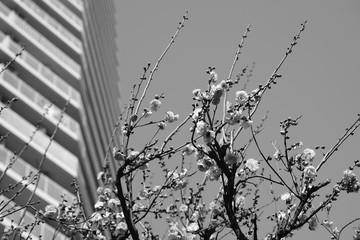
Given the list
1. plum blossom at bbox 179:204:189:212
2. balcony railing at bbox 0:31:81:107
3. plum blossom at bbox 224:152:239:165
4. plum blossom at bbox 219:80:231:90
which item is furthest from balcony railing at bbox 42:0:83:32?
plum blossom at bbox 224:152:239:165

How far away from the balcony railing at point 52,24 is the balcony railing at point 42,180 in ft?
37.6

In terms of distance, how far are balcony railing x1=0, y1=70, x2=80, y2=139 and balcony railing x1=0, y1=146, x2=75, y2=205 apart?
3502 millimetres

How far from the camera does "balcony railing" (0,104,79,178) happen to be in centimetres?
2459

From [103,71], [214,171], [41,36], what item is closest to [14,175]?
[41,36]

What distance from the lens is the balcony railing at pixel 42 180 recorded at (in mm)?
22375

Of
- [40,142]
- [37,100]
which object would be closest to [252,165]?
[40,142]

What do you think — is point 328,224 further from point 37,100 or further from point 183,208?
point 37,100

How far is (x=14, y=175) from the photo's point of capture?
22500 mm

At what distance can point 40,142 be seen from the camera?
85.1ft

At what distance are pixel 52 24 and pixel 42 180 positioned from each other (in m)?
13.2

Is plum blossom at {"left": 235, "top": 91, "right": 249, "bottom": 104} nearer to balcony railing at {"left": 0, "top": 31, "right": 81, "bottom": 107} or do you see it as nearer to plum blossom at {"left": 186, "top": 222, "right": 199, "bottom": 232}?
plum blossom at {"left": 186, "top": 222, "right": 199, "bottom": 232}

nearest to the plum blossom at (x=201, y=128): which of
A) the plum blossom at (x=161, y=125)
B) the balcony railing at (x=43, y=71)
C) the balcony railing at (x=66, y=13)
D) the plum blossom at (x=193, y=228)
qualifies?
the plum blossom at (x=193, y=228)

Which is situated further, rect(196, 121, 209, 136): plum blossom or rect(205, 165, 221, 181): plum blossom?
rect(205, 165, 221, 181): plum blossom

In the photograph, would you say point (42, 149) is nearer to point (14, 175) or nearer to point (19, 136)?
point (19, 136)
